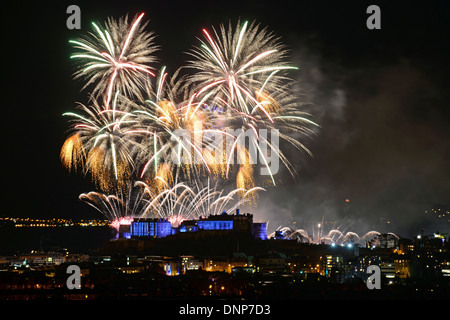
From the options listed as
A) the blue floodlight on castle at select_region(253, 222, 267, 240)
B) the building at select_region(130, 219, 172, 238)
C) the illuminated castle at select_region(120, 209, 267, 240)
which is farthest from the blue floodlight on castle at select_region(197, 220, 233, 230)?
the building at select_region(130, 219, 172, 238)

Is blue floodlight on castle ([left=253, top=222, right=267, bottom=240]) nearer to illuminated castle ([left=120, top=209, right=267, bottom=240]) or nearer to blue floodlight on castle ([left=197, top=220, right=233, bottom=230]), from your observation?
illuminated castle ([left=120, top=209, right=267, bottom=240])

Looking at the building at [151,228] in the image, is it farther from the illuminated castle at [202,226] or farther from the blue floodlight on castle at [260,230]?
the blue floodlight on castle at [260,230]

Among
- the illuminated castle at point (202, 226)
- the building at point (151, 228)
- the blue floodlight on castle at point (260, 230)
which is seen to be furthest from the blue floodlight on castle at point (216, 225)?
the building at point (151, 228)

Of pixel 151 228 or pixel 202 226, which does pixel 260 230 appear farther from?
pixel 151 228

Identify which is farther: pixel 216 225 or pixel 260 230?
pixel 260 230

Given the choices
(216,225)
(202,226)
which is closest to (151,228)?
(202,226)
